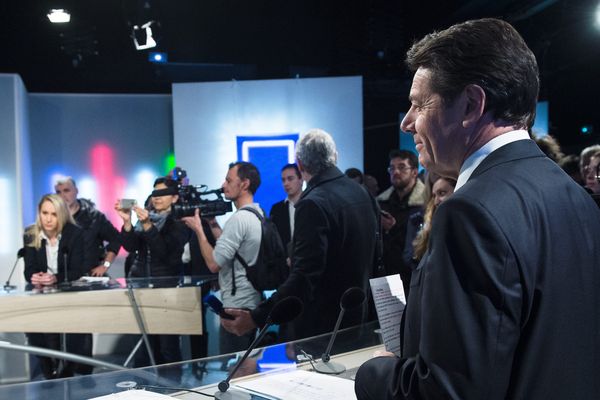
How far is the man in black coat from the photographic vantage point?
2.47 m

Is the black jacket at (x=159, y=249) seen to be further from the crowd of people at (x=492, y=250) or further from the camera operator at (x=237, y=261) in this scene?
the crowd of people at (x=492, y=250)

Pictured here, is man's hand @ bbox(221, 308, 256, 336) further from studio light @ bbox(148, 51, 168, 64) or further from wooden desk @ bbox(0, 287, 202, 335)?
studio light @ bbox(148, 51, 168, 64)

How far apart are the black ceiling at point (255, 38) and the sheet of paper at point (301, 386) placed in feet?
17.8

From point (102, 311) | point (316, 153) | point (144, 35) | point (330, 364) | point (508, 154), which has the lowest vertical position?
point (102, 311)

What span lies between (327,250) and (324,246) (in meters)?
0.06

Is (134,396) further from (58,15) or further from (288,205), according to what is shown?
(58,15)

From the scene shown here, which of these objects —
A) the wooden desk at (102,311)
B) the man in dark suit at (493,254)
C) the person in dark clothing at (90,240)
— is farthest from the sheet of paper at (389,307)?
the person in dark clothing at (90,240)

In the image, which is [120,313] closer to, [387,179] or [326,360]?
[326,360]

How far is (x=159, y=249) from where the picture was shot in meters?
4.09

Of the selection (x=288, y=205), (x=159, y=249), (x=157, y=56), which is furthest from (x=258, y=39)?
(x=159, y=249)

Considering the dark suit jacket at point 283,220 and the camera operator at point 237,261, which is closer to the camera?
the camera operator at point 237,261

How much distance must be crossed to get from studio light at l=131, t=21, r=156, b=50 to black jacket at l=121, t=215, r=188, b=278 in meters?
2.74

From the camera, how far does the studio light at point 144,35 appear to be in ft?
19.8

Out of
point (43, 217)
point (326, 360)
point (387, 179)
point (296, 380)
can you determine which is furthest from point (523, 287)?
point (387, 179)
